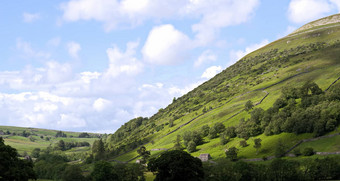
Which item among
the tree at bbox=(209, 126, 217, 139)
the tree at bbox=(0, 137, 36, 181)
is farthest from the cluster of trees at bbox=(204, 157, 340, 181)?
the tree at bbox=(209, 126, 217, 139)

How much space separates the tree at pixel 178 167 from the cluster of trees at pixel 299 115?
193 ft

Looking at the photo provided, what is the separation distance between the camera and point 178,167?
85.8 m

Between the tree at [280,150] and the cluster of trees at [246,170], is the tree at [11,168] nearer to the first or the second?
the cluster of trees at [246,170]

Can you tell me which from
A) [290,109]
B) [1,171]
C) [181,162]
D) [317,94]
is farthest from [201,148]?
[1,171]

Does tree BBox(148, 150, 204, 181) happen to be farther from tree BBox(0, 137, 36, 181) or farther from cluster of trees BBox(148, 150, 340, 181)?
tree BBox(0, 137, 36, 181)

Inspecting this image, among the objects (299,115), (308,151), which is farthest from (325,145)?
(299,115)

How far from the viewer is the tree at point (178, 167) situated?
85.2m

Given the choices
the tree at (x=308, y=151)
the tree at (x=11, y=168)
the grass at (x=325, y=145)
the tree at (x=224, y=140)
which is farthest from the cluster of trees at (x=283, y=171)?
the tree at (x=224, y=140)

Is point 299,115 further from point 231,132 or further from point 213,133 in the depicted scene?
point 213,133

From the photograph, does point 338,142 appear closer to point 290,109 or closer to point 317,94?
point 290,109

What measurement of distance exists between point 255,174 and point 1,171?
222 feet

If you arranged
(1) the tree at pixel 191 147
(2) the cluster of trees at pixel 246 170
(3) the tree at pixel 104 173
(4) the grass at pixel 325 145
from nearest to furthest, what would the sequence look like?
(2) the cluster of trees at pixel 246 170 < (4) the grass at pixel 325 145 < (3) the tree at pixel 104 173 < (1) the tree at pixel 191 147

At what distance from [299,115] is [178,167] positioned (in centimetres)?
7071

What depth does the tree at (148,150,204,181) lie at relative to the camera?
8525 cm
